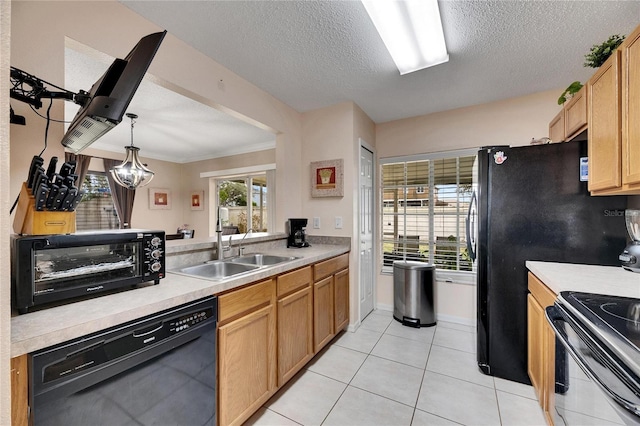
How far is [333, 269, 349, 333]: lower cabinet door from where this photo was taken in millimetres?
2525

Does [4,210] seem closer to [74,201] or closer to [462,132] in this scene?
[74,201]

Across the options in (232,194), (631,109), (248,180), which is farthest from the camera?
(232,194)

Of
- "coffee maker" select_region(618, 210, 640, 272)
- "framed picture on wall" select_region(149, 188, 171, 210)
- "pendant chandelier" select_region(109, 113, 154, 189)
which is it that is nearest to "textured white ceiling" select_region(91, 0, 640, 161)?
"coffee maker" select_region(618, 210, 640, 272)

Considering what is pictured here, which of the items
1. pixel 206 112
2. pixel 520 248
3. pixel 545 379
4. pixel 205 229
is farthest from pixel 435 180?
pixel 205 229

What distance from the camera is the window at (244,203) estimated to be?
521 centimetres

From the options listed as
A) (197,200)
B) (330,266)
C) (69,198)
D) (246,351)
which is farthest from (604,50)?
(197,200)

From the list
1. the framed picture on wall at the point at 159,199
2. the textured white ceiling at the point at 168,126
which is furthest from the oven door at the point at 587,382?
the framed picture on wall at the point at 159,199

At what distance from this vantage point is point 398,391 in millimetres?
1842

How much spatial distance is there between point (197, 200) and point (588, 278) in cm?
625

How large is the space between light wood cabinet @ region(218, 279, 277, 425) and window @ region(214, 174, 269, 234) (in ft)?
11.5

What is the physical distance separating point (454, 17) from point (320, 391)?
2.67 m

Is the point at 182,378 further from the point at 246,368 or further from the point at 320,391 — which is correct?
the point at 320,391

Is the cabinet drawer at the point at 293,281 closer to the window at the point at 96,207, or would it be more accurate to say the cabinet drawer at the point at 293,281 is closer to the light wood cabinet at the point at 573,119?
the light wood cabinet at the point at 573,119

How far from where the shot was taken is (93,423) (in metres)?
0.91
